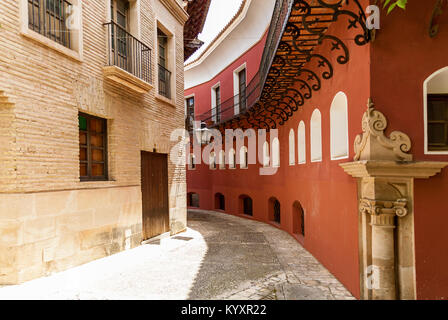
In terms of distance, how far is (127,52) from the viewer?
334 inches

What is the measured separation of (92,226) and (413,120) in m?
6.28

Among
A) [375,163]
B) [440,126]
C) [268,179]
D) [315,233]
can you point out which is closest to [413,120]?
[440,126]

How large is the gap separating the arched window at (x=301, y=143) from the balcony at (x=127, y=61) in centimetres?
428

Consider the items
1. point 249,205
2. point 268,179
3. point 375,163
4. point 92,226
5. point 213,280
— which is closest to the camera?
point 375,163

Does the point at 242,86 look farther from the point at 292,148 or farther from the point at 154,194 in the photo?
the point at 154,194

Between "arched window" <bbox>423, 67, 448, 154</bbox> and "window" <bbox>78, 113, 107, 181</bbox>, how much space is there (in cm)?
644

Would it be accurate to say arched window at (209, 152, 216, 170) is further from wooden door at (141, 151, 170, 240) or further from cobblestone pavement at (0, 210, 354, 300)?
cobblestone pavement at (0, 210, 354, 300)

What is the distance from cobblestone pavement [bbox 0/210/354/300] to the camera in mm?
5062

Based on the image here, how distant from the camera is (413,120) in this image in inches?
172

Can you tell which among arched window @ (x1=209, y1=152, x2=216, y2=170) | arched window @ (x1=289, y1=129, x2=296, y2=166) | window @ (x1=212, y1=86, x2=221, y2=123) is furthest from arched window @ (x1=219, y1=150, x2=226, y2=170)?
arched window @ (x1=289, y1=129, x2=296, y2=166)

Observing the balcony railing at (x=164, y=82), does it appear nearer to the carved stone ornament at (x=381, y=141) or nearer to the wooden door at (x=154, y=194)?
the wooden door at (x=154, y=194)

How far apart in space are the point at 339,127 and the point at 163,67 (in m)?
6.54

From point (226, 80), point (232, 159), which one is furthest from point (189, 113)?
point (232, 159)
